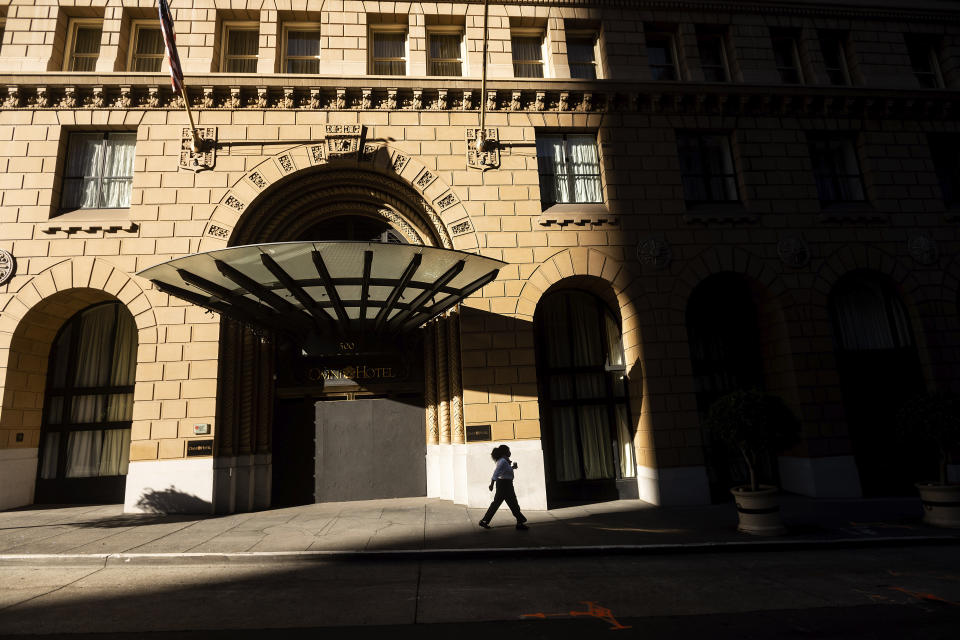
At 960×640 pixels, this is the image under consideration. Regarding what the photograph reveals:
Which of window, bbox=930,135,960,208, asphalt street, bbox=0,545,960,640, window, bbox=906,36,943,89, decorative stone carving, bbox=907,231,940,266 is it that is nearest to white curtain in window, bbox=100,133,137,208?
asphalt street, bbox=0,545,960,640

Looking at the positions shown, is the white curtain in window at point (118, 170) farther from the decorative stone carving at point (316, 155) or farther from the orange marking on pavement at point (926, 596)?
the orange marking on pavement at point (926, 596)

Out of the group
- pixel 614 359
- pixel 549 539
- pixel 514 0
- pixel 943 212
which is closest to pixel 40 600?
pixel 549 539

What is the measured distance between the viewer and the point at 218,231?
1248cm

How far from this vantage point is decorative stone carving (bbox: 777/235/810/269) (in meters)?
13.6

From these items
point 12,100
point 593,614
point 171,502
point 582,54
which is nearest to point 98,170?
point 12,100

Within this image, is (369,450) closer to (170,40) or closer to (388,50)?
(170,40)

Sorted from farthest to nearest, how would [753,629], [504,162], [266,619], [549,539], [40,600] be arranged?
1. [504,162]
2. [549,539]
3. [40,600]
4. [266,619]
5. [753,629]

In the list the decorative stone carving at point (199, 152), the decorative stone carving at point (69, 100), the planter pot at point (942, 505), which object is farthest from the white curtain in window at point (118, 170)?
the planter pot at point (942, 505)

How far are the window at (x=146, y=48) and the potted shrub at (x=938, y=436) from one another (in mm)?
20910

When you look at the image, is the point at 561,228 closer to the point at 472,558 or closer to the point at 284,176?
the point at 284,176

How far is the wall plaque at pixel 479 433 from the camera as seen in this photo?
11859 mm

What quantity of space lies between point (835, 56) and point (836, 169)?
13.2 feet

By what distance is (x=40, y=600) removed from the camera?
20.0 feet

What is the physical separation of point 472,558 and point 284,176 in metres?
10.6
